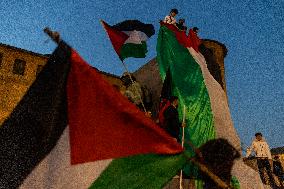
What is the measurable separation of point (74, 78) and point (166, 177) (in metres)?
1.24

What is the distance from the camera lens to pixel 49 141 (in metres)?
2.74

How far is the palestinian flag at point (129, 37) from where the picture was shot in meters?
7.41

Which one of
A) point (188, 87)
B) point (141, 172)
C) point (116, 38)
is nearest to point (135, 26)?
point (116, 38)

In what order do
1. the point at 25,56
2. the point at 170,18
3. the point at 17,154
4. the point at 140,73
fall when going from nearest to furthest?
1. the point at 17,154
2. the point at 170,18
3. the point at 140,73
4. the point at 25,56

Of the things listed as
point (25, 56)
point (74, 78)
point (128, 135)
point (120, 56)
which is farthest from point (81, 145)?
point (25, 56)

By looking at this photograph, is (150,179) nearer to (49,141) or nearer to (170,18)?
(49,141)

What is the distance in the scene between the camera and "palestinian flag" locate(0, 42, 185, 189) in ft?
8.64

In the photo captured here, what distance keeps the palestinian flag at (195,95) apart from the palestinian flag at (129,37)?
63 centimetres

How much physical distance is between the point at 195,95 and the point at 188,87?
27 centimetres

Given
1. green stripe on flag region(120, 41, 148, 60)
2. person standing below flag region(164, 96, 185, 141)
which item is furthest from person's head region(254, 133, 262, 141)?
person standing below flag region(164, 96, 185, 141)

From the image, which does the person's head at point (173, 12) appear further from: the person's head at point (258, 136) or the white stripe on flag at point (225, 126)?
the person's head at point (258, 136)

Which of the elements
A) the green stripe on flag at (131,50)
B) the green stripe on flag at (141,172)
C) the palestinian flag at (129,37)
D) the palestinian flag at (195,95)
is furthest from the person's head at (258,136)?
the green stripe on flag at (141,172)

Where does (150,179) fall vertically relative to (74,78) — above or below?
below

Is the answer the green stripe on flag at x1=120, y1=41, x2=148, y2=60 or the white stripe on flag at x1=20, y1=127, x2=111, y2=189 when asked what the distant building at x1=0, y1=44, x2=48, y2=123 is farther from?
the white stripe on flag at x1=20, y1=127, x2=111, y2=189
